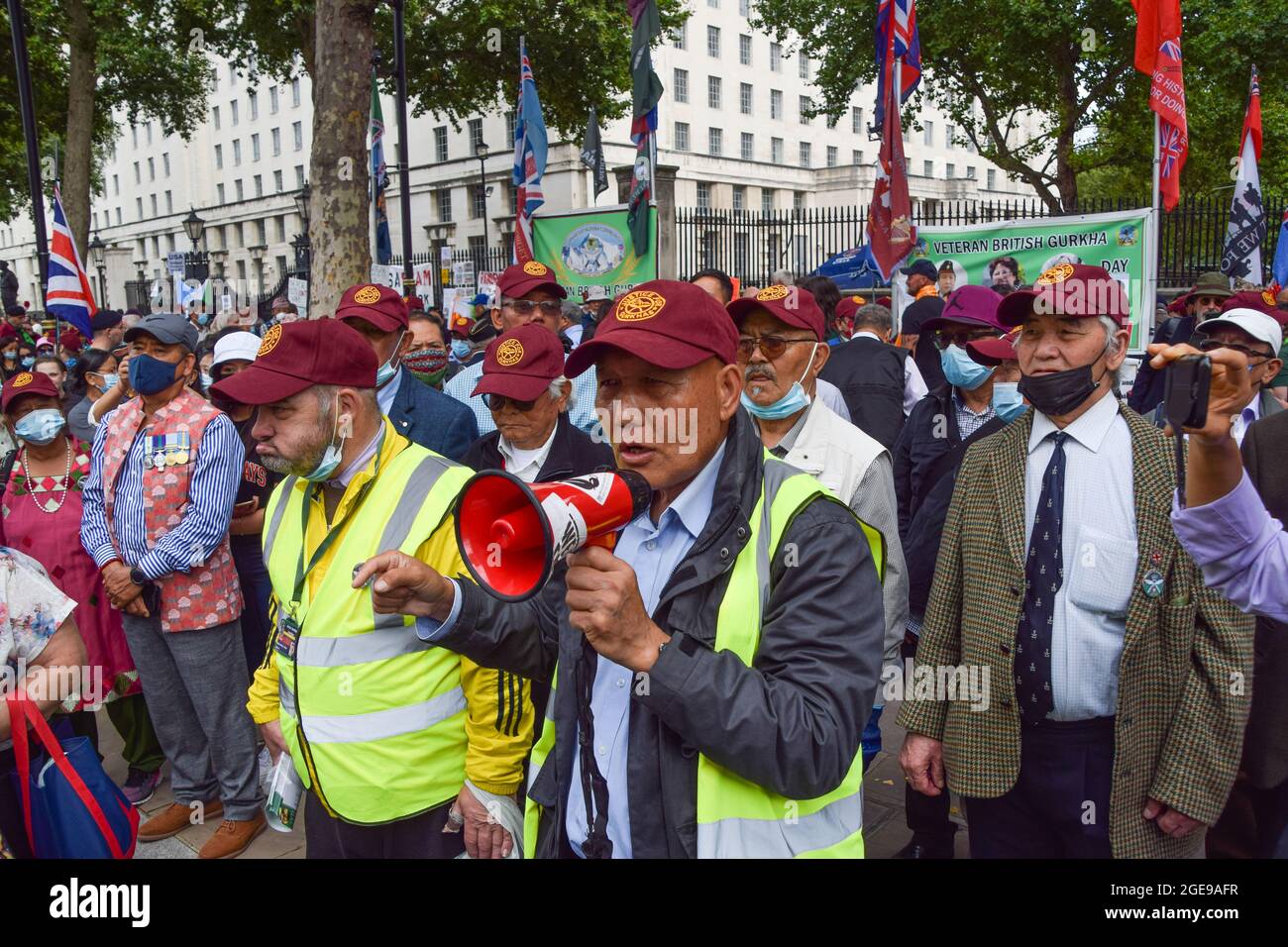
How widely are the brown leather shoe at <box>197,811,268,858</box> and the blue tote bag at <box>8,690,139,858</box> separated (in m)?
1.49

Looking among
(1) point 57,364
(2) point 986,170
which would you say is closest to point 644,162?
(1) point 57,364

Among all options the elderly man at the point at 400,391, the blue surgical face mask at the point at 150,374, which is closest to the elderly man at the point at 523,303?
the elderly man at the point at 400,391

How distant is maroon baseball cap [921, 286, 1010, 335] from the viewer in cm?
435

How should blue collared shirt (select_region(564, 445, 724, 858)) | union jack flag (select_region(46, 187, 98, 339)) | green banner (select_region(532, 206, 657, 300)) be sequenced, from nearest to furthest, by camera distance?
blue collared shirt (select_region(564, 445, 724, 858)) → union jack flag (select_region(46, 187, 98, 339)) → green banner (select_region(532, 206, 657, 300))

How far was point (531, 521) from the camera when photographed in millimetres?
1546

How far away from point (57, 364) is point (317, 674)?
8.08m

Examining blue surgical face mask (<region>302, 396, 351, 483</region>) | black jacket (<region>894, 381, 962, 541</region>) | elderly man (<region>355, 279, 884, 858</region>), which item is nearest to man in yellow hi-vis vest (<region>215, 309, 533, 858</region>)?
blue surgical face mask (<region>302, 396, 351, 483</region>)

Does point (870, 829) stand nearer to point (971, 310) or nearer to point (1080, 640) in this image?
point (1080, 640)

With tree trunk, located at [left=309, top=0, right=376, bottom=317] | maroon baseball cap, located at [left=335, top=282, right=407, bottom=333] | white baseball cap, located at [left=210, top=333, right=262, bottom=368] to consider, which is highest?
tree trunk, located at [left=309, top=0, right=376, bottom=317]

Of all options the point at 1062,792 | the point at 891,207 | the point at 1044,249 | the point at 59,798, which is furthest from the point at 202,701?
the point at 1044,249

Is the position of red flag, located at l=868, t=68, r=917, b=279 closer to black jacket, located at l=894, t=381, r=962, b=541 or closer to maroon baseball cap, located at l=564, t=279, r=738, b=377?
black jacket, located at l=894, t=381, r=962, b=541

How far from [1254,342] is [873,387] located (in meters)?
2.14

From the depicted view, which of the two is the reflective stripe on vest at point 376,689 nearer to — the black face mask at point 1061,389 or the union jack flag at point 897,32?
the black face mask at point 1061,389

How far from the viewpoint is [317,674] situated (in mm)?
2480
